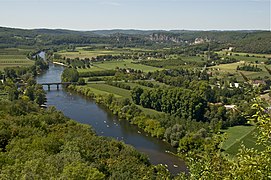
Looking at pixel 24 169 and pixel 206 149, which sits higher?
pixel 206 149

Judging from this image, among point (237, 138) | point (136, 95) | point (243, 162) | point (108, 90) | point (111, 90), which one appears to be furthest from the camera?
point (108, 90)

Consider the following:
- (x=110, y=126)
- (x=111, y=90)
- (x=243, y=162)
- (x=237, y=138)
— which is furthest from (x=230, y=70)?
(x=243, y=162)

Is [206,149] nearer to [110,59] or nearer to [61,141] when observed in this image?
[61,141]

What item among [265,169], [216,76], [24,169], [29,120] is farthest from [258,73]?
[265,169]

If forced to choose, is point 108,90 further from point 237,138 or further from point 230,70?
point 230,70

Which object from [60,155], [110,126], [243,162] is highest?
[243,162]

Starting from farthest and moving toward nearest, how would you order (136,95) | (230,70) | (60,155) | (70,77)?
(230,70), (70,77), (136,95), (60,155)

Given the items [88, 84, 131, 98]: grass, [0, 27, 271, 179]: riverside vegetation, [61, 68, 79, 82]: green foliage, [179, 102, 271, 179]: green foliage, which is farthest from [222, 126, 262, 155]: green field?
[61, 68, 79, 82]: green foliage
